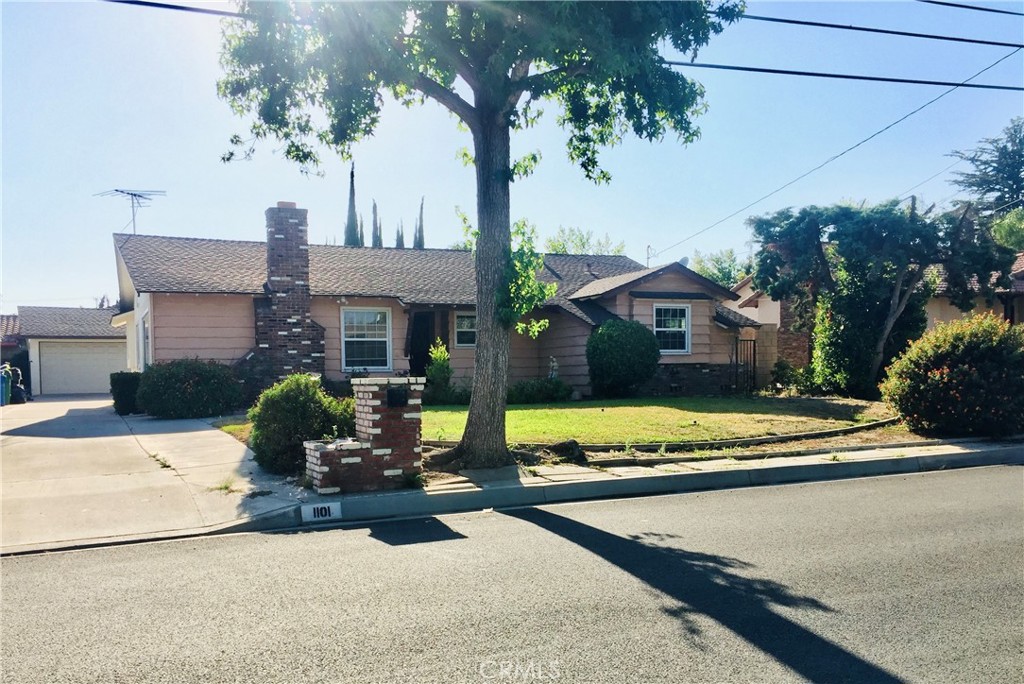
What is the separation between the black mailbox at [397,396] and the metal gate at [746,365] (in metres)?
15.9

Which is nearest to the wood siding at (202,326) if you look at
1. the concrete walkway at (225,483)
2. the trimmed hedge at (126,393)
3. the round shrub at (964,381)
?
the trimmed hedge at (126,393)

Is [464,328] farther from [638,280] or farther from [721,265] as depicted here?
[721,265]

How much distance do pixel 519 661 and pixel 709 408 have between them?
13826mm

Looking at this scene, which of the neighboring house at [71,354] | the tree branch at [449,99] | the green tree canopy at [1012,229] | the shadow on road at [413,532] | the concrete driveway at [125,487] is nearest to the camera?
the shadow on road at [413,532]

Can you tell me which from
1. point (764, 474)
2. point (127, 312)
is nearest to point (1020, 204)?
point (764, 474)

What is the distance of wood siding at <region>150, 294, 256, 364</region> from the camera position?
1833cm

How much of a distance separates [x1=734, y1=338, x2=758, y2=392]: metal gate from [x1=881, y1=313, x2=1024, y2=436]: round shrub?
859 cm

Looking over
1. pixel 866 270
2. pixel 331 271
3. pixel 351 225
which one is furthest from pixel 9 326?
pixel 866 270

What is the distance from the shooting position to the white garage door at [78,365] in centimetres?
3488

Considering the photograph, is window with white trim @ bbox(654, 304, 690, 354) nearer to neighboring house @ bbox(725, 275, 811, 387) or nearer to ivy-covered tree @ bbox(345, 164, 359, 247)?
neighboring house @ bbox(725, 275, 811, 387)

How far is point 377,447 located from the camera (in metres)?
8.84

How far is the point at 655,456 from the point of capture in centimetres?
1133

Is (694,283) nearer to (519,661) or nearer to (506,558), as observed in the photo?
(506,558)

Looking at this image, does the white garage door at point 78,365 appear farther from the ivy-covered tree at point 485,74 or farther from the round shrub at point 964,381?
the round shrub at point 964,381
